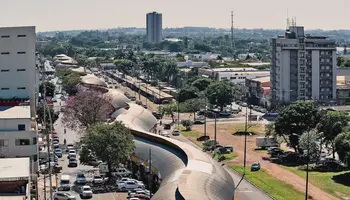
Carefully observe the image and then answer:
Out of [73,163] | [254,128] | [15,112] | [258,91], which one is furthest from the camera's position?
[258,91]

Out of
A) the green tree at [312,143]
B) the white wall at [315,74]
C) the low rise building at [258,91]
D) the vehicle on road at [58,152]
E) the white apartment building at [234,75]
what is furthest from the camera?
the white apartment building at [234,75]

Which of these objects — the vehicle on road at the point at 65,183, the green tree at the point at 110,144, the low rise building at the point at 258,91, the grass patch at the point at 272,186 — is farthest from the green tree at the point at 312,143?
the low rise building at the point at 258,91

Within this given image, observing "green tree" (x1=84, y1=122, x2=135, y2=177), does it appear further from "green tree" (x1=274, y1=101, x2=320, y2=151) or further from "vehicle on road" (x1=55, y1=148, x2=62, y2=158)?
"green tree" (x1=274, y1=101, x2=320, y2=151)

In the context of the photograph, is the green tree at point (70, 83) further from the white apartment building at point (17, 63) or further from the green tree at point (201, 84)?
the white apartment building at point (17, 63)

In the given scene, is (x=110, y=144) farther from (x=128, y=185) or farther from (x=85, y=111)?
(x=85, y=111)

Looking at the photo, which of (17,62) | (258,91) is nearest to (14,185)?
(17,62)
